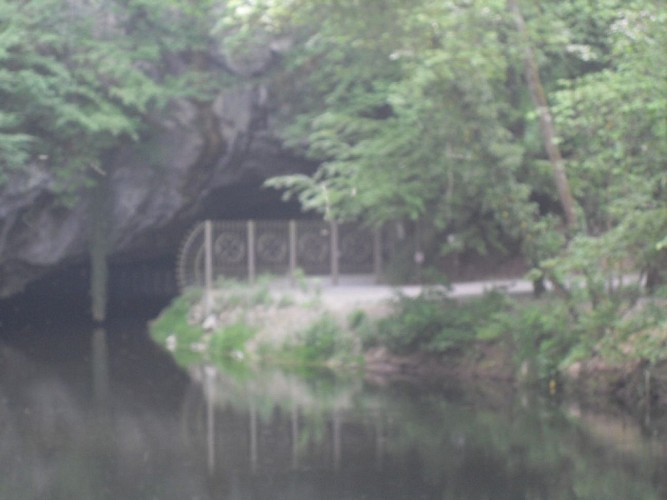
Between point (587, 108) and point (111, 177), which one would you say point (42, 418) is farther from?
point (111, 177)

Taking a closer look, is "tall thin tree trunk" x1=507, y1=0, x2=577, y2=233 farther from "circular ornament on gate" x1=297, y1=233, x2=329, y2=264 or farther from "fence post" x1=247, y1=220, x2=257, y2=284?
"circular ornament on gate" x1=297, y1=233, x2=329, y2=264

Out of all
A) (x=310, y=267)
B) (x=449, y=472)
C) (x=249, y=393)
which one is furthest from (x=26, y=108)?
(x=449, y=472)

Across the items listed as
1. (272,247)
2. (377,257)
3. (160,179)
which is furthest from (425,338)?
(160,179)

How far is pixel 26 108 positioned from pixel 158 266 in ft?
49.9

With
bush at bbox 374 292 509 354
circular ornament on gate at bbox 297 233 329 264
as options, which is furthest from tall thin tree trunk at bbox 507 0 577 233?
circular ornament on gate at bbox 297 233 329 264

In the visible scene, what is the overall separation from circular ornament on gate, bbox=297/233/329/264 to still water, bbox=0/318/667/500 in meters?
8.29

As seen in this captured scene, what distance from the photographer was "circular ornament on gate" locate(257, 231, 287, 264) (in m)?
26.9

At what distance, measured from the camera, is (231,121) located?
2880 centimetres

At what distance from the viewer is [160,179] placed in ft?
96.4

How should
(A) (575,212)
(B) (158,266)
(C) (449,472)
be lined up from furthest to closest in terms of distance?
1. (B) (158,266)
2. (A) (575,212)
3. (C) (449,472)

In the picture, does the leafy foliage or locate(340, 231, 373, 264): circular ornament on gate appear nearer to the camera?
the leafy foliage

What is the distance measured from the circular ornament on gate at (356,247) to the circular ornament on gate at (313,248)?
1.49 ft

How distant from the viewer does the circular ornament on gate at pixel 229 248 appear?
26172 mm

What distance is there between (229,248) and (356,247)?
3659 millimetres
